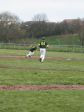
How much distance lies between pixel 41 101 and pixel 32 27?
104m

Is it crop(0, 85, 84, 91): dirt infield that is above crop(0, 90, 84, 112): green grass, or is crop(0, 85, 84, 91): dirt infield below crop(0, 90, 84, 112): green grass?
below

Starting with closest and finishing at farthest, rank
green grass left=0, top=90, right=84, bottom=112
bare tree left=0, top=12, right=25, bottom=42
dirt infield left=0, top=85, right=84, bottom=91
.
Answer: green grass left=0, top=90, right=84, bottom=112, dirt infield left=0, top=85, right=84, bottom=91, bare tree left=0, top=12, right=25, bottom=42

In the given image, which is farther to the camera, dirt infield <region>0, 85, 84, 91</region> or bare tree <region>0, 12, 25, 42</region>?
bare tree <region>0, 12, 25, 42</region>

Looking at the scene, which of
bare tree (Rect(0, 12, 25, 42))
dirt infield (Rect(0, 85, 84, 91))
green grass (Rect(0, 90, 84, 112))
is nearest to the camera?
green grass (Rect(0, 90, 84, 112))

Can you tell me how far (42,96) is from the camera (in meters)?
13.6

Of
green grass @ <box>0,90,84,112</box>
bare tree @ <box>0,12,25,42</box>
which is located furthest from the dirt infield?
bare tree @ <box>0,12,25,42</box>

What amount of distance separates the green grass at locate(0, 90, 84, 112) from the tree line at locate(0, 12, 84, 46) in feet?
296

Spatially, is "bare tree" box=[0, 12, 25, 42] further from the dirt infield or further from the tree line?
the dirt infield

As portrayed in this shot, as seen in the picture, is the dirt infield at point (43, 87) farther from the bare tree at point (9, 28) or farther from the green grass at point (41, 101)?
the bare tree at point (9, 28)

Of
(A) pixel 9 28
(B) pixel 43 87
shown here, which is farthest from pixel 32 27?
(B) pixel 43 87

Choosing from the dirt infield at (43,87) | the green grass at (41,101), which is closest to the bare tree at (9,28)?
the dirt infield at (43,87)

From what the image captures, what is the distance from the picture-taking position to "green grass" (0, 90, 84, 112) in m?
11.3

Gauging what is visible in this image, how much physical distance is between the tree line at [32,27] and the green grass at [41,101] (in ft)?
296

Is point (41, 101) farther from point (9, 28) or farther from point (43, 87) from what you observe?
point (9, 28)
